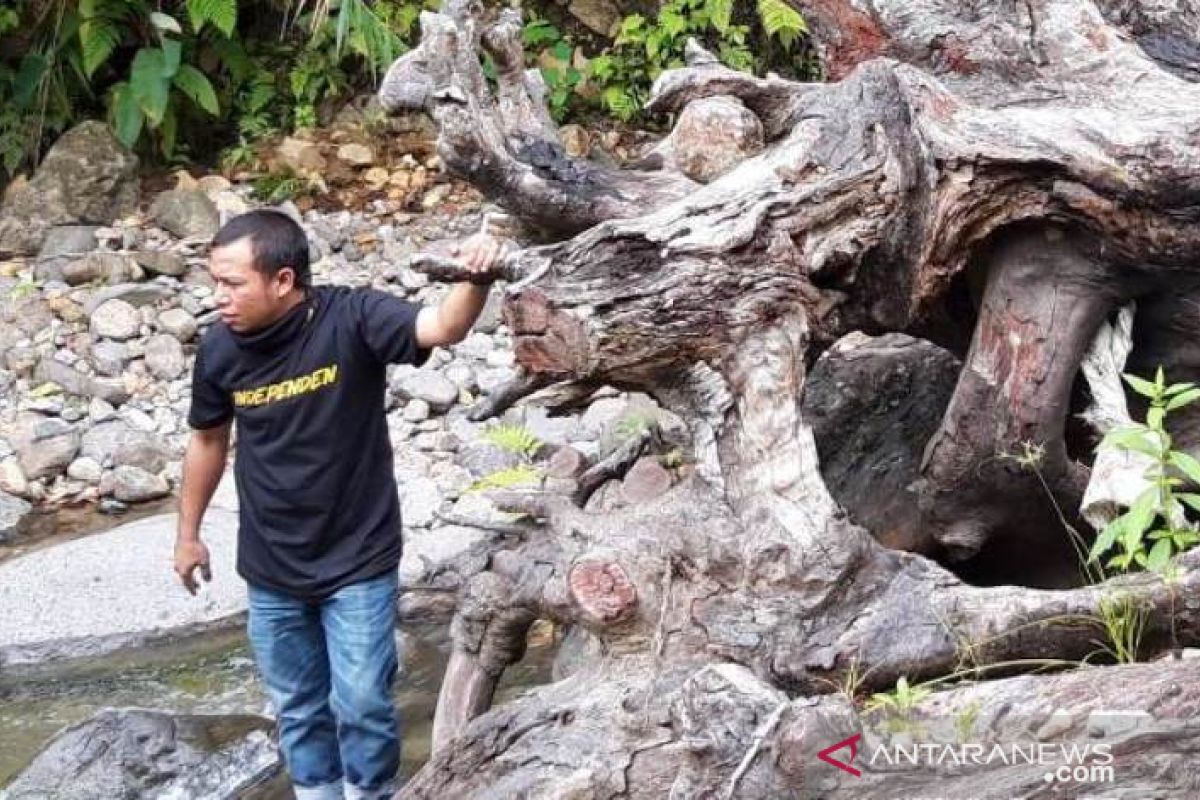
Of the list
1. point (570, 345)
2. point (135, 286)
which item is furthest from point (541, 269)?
point (135, 286)

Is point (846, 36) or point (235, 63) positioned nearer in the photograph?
point (846, 36)

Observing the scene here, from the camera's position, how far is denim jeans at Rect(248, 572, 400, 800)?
164 inches

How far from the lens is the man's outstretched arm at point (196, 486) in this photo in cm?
441

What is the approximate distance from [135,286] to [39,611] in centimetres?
306

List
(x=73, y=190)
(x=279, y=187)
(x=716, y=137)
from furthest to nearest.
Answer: (x=279, y=187), (x=73, y=190), (x=716, y=137)

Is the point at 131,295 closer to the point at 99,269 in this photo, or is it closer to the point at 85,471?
the point at 99,269

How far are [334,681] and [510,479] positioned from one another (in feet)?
8.62

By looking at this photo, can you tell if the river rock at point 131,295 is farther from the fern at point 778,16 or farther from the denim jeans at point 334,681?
the denim jeans at point 334,681

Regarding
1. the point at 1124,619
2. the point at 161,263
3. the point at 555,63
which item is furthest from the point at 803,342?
the point at 555,63

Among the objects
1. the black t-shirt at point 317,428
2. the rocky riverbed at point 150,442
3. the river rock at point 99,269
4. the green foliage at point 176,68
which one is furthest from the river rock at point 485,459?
the black t-shirt at point 317,428

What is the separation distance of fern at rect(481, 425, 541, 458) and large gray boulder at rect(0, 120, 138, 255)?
369cm

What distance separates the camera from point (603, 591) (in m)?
3.72

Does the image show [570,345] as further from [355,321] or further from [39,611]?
[39,611]

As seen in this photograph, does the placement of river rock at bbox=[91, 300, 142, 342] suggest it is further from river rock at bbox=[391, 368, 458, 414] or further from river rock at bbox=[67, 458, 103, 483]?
river rock at bbox=[391, 368, 458, 414]
